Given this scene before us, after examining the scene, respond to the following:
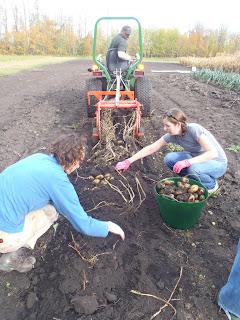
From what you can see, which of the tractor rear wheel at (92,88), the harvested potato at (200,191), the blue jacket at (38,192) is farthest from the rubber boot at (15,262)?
the tractor rear wheel at (92,88)

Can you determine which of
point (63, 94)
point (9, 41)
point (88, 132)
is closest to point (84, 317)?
point (88, 132)

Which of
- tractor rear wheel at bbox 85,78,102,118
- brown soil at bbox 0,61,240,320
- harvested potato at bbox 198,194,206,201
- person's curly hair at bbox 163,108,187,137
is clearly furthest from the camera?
tractor rear wheel at bbox 85,78,102,118

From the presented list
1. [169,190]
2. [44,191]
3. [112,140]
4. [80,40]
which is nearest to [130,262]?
[169,190]

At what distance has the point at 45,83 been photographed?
10.1m

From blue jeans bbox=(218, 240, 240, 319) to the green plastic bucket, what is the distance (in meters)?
0.71

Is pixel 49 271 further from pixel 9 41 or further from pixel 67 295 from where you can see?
pixel 9 41

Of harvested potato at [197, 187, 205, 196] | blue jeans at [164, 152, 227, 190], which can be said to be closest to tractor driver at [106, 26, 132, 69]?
blue jeans at [164, 152, 227, 190]

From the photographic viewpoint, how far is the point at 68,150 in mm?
1793

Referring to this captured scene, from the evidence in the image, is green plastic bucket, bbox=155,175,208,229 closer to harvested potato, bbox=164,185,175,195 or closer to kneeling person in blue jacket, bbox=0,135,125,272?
harvested potato, bbox=164,185,175,195

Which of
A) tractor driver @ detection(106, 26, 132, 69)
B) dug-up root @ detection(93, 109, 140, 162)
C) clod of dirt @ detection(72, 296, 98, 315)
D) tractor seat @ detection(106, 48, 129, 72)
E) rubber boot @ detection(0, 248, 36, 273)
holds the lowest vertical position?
clod of dirt @ detection(72, 296, 98, 315)

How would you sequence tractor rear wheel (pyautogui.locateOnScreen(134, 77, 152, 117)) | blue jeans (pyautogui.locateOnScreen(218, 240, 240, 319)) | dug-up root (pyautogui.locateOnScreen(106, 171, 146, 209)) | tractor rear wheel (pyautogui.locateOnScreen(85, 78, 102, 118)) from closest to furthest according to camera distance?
blue jeans (pyautogui.locateOnScreen(218, 240, 240, 319)) < dug-up root (pyautogui.locateOnScreen(106, 171, 146, 209)) < tractor rear wheel (pyautogui.locateOnScreen(85, 78, 102, 118)) < tractor rear wheel (pyautogui.locateOnScreen(134, 77, 152, 117))

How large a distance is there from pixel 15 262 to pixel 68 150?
107 centimetres

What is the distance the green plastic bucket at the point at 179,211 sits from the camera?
7.54 feet

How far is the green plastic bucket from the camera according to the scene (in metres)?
2.30
